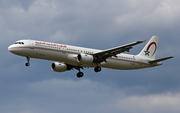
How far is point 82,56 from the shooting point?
5978cm

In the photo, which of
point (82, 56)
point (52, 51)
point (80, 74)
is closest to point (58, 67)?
point (80, 74)

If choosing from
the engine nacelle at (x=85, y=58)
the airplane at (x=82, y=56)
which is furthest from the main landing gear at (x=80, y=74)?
the engine nacelle at (x=85, y=58)

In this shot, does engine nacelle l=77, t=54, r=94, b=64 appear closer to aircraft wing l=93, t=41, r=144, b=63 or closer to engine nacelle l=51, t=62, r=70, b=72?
aircraft wing l=93, t=41, r=144, b=63

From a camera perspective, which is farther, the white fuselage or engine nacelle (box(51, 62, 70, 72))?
engine nacelle (box(51, 62, 70, 72))

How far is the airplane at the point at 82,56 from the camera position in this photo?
57031 millimetres

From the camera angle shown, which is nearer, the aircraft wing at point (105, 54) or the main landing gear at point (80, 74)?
the aircraft wing at point (105, 54)

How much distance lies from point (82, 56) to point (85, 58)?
73 cm

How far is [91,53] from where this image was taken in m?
62.8

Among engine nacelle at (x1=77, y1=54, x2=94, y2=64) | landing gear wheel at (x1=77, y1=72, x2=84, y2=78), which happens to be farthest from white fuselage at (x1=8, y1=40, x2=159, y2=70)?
landing gear wheel at (x1=77, y1=72, x2=84, y2=78)

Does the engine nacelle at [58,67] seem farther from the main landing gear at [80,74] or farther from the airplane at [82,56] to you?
the main landing gear at [80,74]

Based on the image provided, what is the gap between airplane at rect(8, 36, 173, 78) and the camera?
57031mm

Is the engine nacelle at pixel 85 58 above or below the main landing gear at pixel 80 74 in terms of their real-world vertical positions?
below

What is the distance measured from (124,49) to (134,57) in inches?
394

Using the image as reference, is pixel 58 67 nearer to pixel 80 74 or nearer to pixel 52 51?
pixel 80 74
